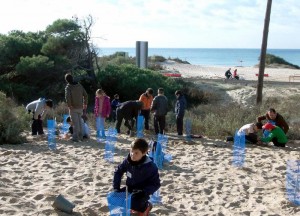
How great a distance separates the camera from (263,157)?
28.2 ft

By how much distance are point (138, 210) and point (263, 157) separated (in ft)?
15.6

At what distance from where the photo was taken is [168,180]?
6.73 meters

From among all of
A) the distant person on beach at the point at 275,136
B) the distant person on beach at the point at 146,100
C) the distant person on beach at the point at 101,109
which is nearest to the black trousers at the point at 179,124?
the distant person on beach at the point at 146,100

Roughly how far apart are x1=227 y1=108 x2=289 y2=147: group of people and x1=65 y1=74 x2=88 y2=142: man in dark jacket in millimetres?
3581

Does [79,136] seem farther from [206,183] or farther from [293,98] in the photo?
[293,98]

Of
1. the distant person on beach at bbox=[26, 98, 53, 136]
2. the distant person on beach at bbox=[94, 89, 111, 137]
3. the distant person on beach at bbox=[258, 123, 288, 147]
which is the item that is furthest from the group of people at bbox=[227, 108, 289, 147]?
the distant person on beach at bbox=[26, 98, 53, 136]

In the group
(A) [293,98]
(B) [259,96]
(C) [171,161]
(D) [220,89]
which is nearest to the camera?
(C) [171,161]

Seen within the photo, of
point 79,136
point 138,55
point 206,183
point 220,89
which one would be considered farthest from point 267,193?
point 138,55

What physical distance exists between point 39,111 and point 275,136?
210 inches

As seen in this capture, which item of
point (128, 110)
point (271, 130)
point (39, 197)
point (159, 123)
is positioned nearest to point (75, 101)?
point (128, 110)

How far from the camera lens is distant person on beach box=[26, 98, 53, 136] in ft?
32.5

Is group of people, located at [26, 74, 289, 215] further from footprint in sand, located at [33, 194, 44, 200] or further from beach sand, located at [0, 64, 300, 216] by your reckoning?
footprint in sand, located at [33, 194, 44, 200]

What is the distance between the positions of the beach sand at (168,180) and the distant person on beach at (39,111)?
0.69 metres

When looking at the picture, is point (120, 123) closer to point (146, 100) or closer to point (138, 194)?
point (146, 100)
